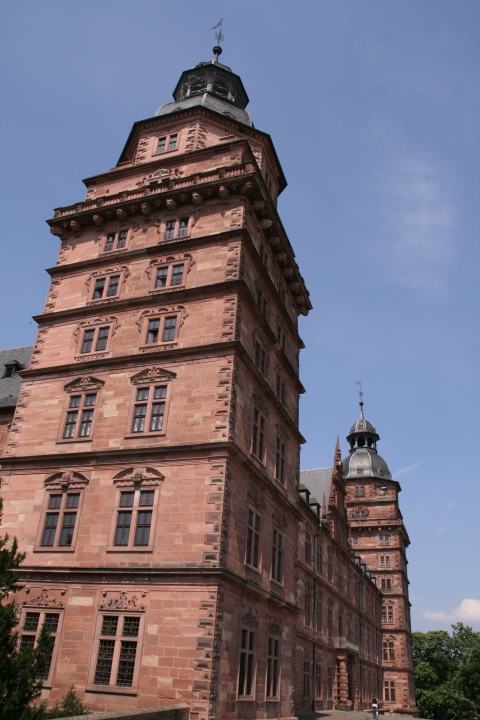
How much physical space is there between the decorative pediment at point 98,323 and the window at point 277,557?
11.4 metres

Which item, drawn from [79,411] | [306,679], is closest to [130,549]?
[79,411]

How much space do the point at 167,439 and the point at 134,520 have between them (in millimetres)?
3133

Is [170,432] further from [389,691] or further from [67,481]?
[389,691]

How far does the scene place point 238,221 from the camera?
1061 inches

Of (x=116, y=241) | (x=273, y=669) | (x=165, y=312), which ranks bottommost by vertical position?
(x=273, y=669)

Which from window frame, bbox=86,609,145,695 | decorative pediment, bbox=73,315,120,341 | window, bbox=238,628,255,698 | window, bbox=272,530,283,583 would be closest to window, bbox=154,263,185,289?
decorative pediment, bbox=73,315,120,341

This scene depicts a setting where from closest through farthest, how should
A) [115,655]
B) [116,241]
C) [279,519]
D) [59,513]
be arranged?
[115,655]
[59,513]
[279,519]
[116,241]

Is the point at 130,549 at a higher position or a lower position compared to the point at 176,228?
lower

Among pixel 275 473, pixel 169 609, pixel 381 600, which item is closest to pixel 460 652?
pixel 381 600

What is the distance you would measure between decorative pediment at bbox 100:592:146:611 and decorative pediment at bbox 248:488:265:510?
5.58 metres

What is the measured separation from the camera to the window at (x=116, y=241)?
2894 cm

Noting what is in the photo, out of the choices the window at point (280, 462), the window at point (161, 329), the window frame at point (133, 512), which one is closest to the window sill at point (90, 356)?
the window at point (161, 329)

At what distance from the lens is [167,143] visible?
3172cm

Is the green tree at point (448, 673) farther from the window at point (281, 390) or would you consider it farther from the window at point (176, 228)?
the window at point (176, 228)
